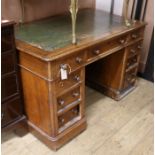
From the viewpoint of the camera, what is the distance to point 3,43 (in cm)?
132

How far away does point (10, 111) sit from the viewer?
61.4 inches

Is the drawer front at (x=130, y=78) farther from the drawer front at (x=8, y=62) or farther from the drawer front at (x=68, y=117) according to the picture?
the drawer front at (x=8, y=62)

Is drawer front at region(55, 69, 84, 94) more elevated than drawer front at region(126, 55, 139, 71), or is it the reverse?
drawer front at region(55, 69, 84, 94)

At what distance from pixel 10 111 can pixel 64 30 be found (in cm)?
71

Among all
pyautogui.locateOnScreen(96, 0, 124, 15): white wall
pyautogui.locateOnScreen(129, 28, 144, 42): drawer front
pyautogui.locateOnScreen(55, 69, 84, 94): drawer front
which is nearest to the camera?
pyautogui.locateOnScreen(55, 69, 84, 94): drawer front

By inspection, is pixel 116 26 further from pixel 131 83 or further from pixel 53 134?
pixel 53 134

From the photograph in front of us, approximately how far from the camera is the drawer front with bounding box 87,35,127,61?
157cm

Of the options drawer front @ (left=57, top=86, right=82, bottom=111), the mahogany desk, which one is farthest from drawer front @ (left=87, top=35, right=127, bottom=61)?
drawer front @ (left=57, top=86, right=82, bottom=111)

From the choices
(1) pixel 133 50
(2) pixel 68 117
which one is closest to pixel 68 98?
(2) pixel 68 117

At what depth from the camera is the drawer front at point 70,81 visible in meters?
1.42

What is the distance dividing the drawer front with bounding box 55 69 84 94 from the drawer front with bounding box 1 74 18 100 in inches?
11.8

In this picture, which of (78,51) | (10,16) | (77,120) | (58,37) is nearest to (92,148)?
(77,120)

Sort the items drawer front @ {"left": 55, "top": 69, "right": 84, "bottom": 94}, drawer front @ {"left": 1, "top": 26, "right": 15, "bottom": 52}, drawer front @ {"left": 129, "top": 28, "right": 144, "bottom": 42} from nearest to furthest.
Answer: drawer front @ {"left": 1, "top": 26, "right": 15, "bottom": 52}
drawer front @ {"left": 55, "top": 69, "right": 84, "bottom": 94}
drawer front @ {"left": 129, "top": 28, "right": 144, "bottom": 42}

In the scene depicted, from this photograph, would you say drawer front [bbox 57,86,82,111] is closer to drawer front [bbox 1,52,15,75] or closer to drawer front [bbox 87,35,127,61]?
drawer front [bbox 87,35,127,61]
